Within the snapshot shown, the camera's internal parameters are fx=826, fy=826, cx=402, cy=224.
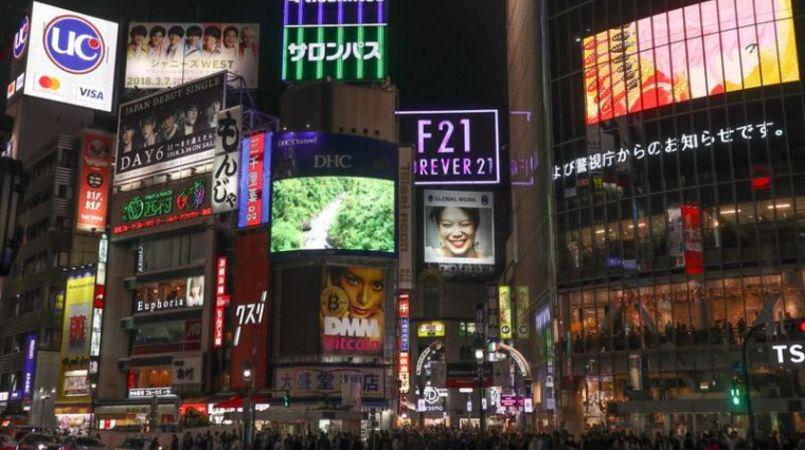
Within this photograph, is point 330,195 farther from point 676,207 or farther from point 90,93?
point 90,93

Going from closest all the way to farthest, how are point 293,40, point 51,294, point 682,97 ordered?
point 682,97 < point 293,40 < point 51,294

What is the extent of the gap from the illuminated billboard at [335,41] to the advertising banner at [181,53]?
627cm

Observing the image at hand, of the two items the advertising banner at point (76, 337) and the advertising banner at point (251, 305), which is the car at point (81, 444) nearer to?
the advertising banner at point (251, 305)

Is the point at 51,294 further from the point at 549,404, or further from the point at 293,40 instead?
the point at 549,404

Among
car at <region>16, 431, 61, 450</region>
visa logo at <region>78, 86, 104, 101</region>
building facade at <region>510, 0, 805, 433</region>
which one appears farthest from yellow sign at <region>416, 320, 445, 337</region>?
car at <region>16, 431, 61, 450</region>

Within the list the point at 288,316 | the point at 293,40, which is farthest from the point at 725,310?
the point at 293,40

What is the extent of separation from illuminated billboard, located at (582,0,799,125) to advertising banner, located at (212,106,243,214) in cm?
2402

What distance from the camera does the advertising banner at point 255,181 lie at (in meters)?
56.6

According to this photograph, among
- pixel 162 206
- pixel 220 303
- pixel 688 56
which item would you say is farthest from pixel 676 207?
pixel 162 206

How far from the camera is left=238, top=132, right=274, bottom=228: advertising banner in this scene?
56.6 m

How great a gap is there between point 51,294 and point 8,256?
73.5 m

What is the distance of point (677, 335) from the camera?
4659 cm

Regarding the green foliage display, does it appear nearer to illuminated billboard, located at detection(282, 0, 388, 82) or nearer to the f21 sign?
illuminated billboard, located at detection(282, 0, 388, 82)

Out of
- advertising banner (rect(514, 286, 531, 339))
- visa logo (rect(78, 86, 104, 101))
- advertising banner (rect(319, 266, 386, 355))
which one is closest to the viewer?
advertising banner (rect(319, 266, 386, 355))
